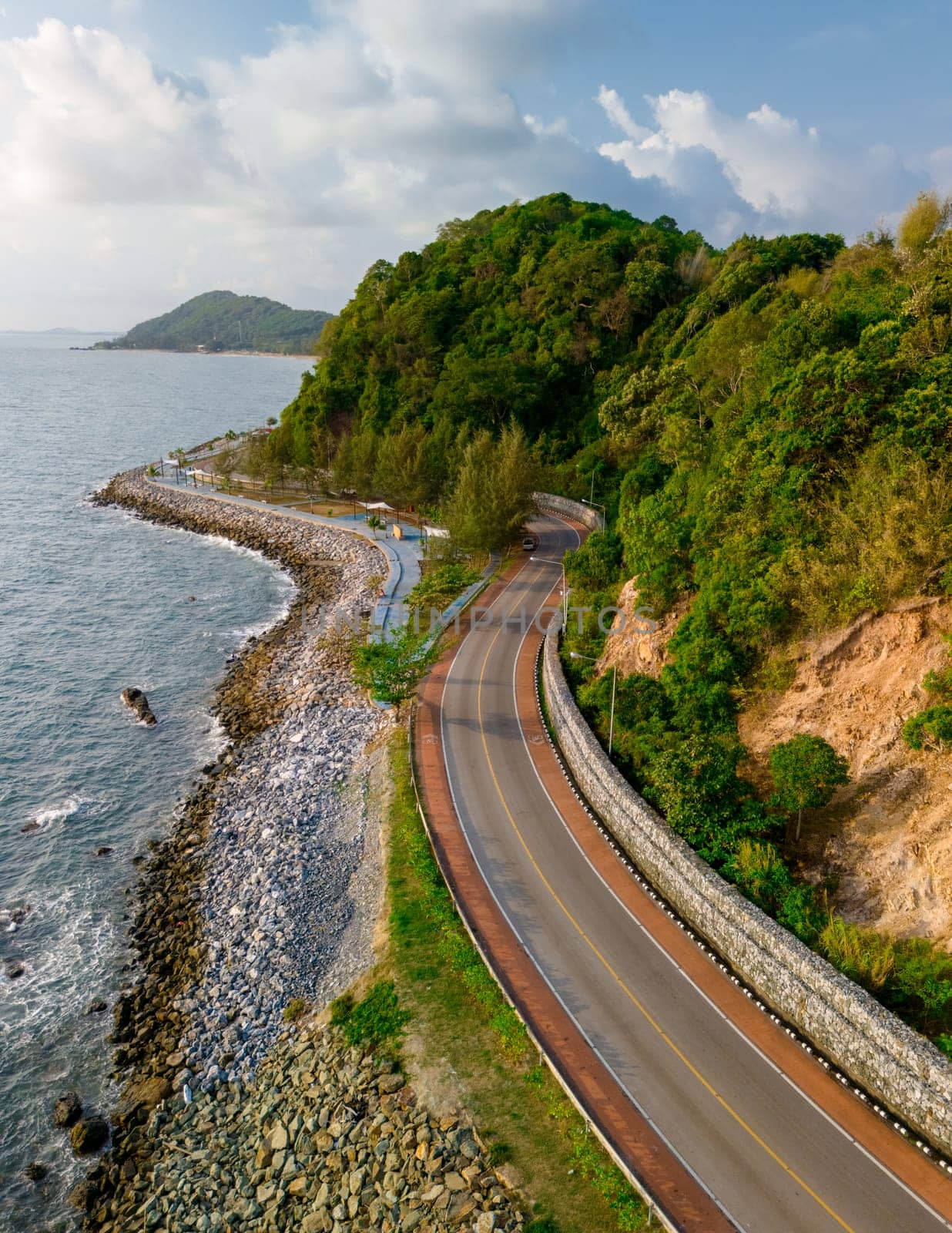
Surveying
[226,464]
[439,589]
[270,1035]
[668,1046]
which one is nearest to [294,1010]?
[270,1035]

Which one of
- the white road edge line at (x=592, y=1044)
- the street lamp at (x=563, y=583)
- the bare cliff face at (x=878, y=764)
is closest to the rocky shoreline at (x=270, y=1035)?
the white road edge line at (x=592, y=1044)

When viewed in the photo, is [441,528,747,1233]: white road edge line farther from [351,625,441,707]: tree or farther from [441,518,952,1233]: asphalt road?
[351,625,441,707]: tree

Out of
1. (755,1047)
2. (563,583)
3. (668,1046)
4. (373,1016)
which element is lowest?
Answer: (373,1016)

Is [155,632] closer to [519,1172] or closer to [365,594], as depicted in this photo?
[365,594]

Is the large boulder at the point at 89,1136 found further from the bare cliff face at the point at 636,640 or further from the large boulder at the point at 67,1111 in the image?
the bare cliff face at the point at 636,640

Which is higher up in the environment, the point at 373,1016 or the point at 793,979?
the point at 793,979

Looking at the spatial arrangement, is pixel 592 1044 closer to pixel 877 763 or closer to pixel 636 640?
pixel 877 763

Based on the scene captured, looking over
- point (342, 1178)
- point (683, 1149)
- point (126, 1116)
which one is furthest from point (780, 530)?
point (126, 1116)
